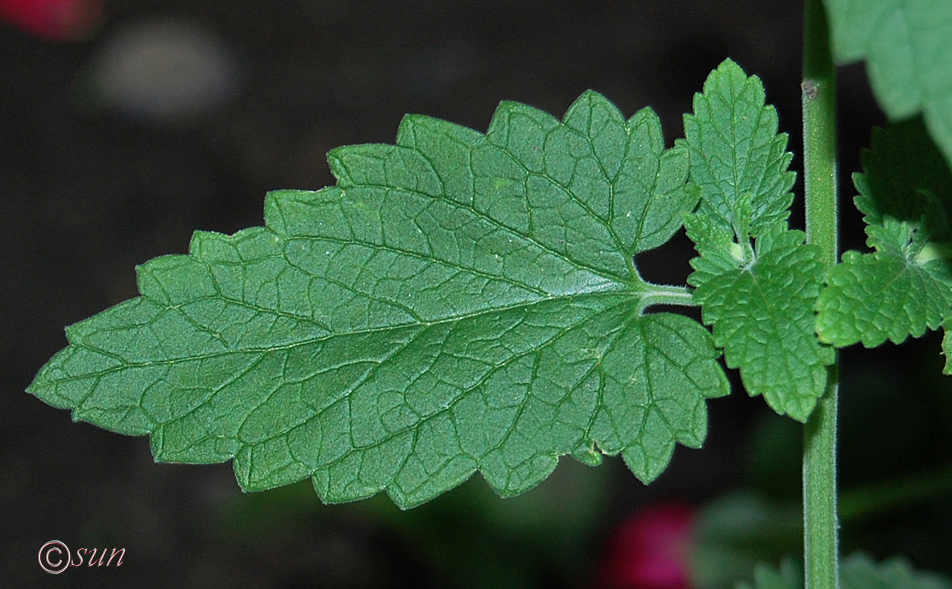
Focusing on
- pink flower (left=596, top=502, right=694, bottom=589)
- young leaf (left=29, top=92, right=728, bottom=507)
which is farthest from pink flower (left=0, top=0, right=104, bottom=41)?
young leaf (left=29, top=92, right=728, bottom=507)

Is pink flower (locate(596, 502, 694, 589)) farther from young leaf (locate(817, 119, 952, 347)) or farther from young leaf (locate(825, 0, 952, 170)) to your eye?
young leaf (locate(825, 0, 952, 170))

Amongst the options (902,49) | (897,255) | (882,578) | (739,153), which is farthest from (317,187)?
(902,49)

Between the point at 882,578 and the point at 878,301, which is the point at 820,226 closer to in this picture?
the point at 878,301

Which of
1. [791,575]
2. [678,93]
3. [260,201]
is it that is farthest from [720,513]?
[260,201]

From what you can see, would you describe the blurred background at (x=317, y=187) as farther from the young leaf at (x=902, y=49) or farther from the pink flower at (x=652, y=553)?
the young leaf at (x=902, y=49)

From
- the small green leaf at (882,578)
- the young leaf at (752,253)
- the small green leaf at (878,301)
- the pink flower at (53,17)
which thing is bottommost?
the small green leaf at (882,578)

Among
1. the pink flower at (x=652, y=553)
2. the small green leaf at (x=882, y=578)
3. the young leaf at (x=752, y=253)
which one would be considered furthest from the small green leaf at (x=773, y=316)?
the pink flower at (x=652, y=553)

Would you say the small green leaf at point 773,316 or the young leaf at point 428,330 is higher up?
the young leaf at point 428,330

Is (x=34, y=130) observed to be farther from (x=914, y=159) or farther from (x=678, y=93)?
(x=914, y=159)
